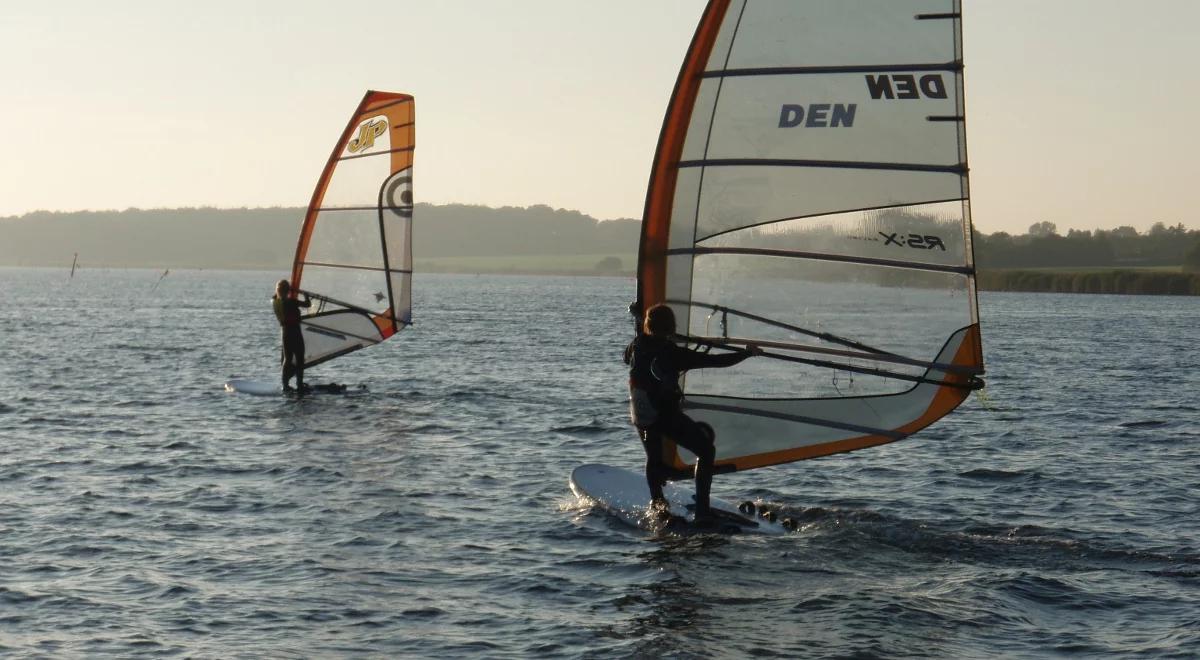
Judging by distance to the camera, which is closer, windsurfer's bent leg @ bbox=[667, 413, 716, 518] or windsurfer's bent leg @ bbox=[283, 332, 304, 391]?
windsurfer's bent leg @ bbox=[667, 413, 716, 518]

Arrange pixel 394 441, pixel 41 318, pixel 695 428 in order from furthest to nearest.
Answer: pixel 41 318, pixel 394 441, pixel 695 428

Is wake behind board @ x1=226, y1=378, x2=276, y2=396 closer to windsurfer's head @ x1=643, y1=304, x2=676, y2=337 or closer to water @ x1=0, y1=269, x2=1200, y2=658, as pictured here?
water @ x1=0, y1=269, x2=1200, y2=658

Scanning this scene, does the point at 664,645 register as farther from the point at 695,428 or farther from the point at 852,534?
the point at 852,534

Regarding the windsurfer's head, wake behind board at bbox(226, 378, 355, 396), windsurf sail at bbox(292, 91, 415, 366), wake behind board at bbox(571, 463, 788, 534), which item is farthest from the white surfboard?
Answer: the windsurfer's head

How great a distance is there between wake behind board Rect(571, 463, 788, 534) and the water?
231 millimetres

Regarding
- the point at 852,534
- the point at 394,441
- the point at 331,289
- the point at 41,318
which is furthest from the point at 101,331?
the point at 852,534

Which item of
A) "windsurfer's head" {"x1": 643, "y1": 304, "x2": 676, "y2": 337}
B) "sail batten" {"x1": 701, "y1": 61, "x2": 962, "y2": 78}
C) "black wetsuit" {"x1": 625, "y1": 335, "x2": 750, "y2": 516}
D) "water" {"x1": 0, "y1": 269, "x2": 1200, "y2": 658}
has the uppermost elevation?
"sail batten" {"x1": 701, "y1": 61, "x2": 962, "y2": 78}

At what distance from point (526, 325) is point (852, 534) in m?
46.8

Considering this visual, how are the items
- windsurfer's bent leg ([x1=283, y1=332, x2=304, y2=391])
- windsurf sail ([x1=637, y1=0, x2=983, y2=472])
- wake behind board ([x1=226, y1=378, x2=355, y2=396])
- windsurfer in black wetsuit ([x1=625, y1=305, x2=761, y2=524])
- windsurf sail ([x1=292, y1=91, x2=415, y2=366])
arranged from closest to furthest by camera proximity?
windsurf sail ([x1=637, y1=0, x2=983, y2=472]) → windsurfer in black wetsuit ([x1=625, y1=305, x2=761, y2=524]) → windsurfer's bent leg ([x1=283, y1=332, x2=304, y2=391]) → windsurf sail ([x1=292, y1=91, x2=415, y2=366]) → wake behind board ([x1=226, y1=378, x2=355, y2=396])

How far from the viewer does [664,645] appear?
29.5ft

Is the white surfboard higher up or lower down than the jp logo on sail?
lower down

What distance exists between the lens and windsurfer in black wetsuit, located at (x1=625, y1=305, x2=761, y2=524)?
1091 centimetres

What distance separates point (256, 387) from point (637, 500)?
13524 mm

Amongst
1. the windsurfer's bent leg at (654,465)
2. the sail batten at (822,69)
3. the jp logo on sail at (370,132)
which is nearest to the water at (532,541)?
the windsurfer's bent leg at (654,465)
